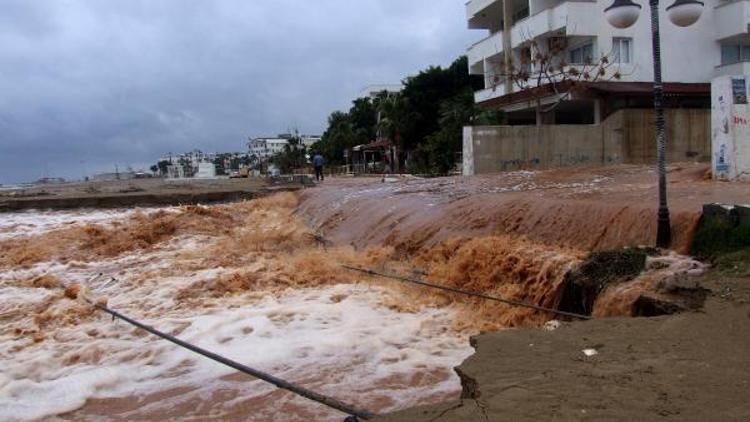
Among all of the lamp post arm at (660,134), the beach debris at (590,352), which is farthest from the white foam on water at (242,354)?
the lamp post arm at (660,134)

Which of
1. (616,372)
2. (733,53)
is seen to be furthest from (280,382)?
(733,53)

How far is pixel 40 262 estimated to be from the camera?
1340cm

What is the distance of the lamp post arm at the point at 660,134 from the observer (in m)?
6.27

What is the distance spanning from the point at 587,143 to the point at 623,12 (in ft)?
55.5

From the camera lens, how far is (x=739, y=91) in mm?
10281

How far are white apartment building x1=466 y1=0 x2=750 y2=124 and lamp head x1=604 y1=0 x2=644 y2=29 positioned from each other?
18.6 meters

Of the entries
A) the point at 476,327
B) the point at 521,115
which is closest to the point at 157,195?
the point at 521,115

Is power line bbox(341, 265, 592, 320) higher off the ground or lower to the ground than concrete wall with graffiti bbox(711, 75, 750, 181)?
lower

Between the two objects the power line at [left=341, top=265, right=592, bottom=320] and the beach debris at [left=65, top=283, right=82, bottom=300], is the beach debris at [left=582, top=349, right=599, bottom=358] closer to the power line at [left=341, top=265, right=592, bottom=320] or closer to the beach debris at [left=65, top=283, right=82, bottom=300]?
the power line at [left=341, top=265, right=592, bottom=320]

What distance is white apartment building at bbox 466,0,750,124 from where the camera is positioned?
25781 millimetres

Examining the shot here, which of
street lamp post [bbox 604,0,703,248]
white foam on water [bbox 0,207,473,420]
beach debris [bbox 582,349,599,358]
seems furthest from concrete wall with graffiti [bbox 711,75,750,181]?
beach debris [bbox 582,349,599,358]

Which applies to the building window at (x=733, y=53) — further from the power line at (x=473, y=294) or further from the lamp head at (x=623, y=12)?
the lamp head at (x=623, y=12)

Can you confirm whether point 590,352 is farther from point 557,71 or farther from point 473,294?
point 557,71

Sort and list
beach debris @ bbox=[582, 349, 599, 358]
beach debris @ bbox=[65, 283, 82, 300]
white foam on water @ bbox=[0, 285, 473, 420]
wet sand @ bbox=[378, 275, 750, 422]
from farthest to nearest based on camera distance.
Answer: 1. beach debris @ bbox=[65, 283, 82, 300]
2. white foam on water @ bbox=[0, 285, 473, 420]
3. beach debris @ bbox=[582, 349, 599, 358]
4. wet sand @ bbox=[378, 275, 750, 422]
